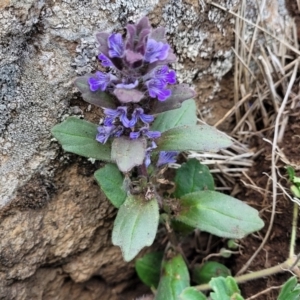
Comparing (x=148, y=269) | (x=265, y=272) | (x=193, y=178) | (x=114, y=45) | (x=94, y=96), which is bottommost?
(x=148, y=269)

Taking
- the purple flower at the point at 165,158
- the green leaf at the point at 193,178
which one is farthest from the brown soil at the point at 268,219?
the purple flower at the point at 165,158

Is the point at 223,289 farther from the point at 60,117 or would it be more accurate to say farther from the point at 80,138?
the point at 60,117

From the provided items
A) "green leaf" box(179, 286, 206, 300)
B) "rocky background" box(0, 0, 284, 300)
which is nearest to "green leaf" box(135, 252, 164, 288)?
"rocky background" box(0, 0, 284, 300)

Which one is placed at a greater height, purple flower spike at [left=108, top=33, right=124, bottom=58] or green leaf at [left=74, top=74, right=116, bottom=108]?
purple flower spike at [left=108, top=33, right=124, bottom=58]

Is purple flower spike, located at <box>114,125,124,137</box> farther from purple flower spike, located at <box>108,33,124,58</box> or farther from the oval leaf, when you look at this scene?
purple flower spike, located at <box>108,33,124,58</box>

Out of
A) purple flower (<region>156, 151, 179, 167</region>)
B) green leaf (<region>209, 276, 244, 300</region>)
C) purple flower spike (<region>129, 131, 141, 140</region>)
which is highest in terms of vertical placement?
purple flower spike (<region>129, 131, 141, 140</region>)

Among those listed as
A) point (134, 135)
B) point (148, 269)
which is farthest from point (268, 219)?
point (134, 135)

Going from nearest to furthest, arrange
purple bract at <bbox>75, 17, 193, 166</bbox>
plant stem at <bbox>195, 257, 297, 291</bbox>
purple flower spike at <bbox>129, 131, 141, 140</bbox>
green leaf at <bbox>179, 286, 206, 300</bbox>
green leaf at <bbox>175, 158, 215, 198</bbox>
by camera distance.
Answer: purple bract at <bbox>75, 17, 193, 166</bbox> < purple flower spike at <bbox>129, 131, 141, 140</bbox> < green leaf at <bbox>179, 286, 206, 300</bbox> < plant stem at <bbox>195, 257, 297, 291</bbox> < green leaf at <bbox>175, 158, 215, 198</bbox>

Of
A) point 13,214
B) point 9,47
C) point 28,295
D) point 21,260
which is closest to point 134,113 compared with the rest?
point 9,47

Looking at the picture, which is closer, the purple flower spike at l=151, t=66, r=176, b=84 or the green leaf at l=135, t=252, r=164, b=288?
the purple flower spike at l=151, t=66, r=176, b=84
